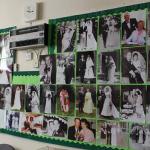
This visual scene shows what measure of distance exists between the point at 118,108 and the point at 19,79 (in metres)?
0.92

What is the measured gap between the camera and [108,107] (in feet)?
5.68

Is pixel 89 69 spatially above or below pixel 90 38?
below

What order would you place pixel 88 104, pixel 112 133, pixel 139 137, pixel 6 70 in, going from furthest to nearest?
pixel 6 70, pixel 88 104, pixel 112 133, pixel 139 137

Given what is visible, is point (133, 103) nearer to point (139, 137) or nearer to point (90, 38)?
point (139, 137)

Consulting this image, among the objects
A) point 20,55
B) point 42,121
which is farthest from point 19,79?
point 42,121

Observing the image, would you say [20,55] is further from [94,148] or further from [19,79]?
[94,148]

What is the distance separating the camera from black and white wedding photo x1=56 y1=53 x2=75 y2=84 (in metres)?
1.92

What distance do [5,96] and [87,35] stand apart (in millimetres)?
931

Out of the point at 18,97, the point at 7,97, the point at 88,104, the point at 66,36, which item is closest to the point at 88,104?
the point at 88,104

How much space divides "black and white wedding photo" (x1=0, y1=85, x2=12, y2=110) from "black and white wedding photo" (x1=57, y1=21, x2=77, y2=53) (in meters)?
0.62

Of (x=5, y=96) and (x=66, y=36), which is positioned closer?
(x=66, y=36)

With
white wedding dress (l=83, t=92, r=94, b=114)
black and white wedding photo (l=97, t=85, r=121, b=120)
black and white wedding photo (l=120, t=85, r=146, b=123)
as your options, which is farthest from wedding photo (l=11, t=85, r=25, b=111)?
black and white wedding photo (l=120, t=85, r=146, b=123)

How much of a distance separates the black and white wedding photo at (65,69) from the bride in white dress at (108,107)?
0.92 feet

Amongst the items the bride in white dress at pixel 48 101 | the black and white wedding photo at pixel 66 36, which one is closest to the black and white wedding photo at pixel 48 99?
the bride in white dress at pixel 48 101
